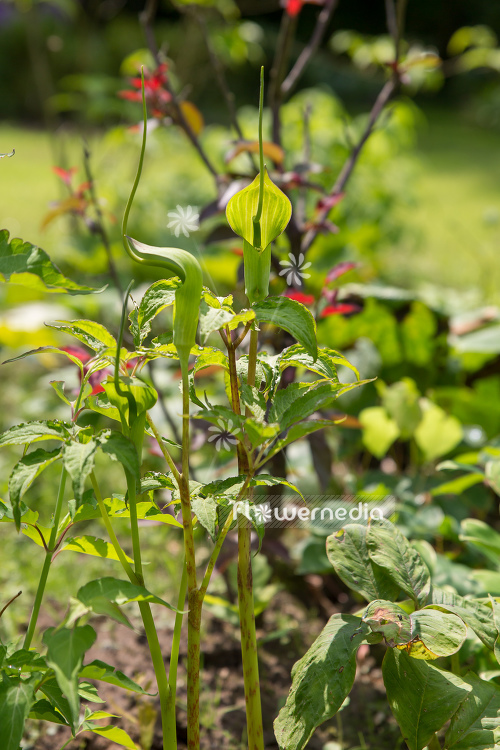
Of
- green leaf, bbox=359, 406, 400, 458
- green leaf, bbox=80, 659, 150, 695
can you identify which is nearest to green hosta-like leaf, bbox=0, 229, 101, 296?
green leaf, bbox=80, 659, 150, 695

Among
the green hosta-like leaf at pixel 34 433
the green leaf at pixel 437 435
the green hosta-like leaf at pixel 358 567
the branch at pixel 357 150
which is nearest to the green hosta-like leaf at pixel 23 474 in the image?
the green hosta-like leaf at pixel 34 433

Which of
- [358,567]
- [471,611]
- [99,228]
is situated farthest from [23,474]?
[99,228]

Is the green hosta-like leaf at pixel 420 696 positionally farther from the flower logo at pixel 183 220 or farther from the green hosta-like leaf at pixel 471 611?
the flower logo at pixel 183 220

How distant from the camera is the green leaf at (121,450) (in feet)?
1.79

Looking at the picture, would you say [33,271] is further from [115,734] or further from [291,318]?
[115,734]

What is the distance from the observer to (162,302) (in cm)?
59

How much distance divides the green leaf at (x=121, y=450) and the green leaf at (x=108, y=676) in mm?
180

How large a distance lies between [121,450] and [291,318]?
0.18 metres

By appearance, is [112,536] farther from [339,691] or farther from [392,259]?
[392,259]

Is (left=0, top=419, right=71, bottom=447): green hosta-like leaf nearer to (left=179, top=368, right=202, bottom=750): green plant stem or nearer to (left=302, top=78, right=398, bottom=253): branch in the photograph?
(left=179, top=368, right=202, bottom=750): green plant stem

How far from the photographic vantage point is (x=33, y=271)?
1.80 feet

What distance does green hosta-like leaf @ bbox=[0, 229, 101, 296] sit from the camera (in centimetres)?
55

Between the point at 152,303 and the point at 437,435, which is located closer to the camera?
the point at 152,303

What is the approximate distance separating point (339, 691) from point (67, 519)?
33 centimetres
